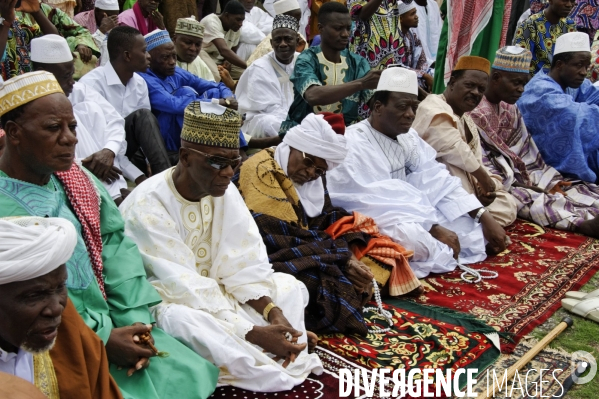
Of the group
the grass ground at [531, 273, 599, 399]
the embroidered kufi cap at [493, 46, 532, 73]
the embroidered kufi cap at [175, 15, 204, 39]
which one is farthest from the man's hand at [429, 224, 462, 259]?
the embroidered kufi cap at [175, 15, 204, 39]

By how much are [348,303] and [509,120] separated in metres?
3.74

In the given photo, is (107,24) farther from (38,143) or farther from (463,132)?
(38,143)

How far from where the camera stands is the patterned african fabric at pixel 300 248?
156 inches

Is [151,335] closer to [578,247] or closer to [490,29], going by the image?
[578,247]

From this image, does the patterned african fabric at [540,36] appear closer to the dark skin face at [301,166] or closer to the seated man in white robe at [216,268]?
the dark skin face at [301,166]

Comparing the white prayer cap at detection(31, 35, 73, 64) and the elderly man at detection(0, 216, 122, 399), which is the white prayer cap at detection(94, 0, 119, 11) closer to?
the white prayer cap at detection(31, 35, 73, 64)

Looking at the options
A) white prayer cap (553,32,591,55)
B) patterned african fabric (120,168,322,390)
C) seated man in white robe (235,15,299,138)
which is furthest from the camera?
white prayer cap (553,32,591,55)

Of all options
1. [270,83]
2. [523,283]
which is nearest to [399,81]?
[523,283]

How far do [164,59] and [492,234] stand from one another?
3.22 metres

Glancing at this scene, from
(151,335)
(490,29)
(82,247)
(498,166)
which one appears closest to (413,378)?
(151,335)

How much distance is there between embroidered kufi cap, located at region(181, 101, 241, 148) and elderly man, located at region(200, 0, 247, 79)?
5394mm

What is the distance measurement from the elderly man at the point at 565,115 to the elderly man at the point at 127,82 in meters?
4.14

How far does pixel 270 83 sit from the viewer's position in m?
6.77

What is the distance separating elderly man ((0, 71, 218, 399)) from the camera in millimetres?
2770
